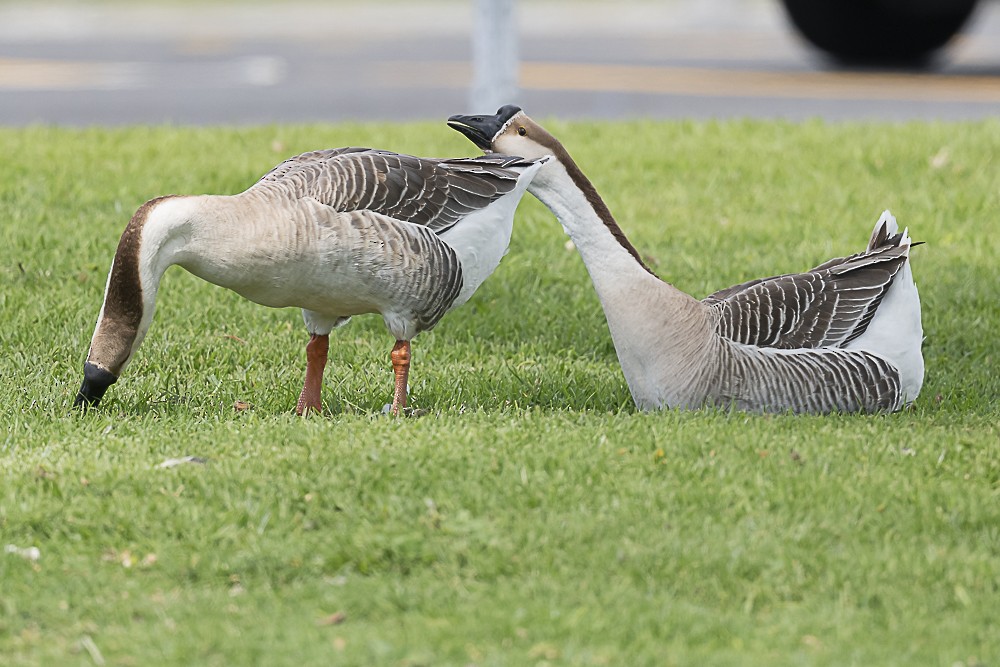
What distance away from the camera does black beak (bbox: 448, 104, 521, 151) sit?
17.1 feet

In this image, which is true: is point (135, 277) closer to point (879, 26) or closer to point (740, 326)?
point (740, 326)

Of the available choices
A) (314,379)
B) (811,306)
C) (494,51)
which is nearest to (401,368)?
(314,379)

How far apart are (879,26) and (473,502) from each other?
1265cm

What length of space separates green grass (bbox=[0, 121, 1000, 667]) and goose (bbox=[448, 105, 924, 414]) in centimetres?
18

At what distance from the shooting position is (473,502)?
413 cm

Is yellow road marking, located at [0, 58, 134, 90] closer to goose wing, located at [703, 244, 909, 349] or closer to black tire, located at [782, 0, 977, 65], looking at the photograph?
black tire, located at [782, 0, 977, 65]

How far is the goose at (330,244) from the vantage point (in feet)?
15.6

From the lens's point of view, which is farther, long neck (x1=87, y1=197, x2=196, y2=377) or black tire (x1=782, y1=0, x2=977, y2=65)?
black tire (x1=782, y1=0, x2=977, y2=65)

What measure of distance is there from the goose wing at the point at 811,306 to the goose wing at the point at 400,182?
3.36 ft

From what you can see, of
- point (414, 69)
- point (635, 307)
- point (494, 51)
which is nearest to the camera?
point (635, 307)

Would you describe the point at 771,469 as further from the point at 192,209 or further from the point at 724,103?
the point at 724,103

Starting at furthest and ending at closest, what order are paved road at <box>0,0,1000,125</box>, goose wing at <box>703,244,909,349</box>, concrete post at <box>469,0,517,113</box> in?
paved road at <box>0,0,1000,125</box> < concrete post at <box>469,0,517,113</box> < goose wing at <box>703,244,909,349</box>

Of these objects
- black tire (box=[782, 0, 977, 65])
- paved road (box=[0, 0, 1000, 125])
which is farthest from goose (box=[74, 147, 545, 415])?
black tire (box=[782, 0, 977, 65])

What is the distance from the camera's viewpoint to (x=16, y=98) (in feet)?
46.4
